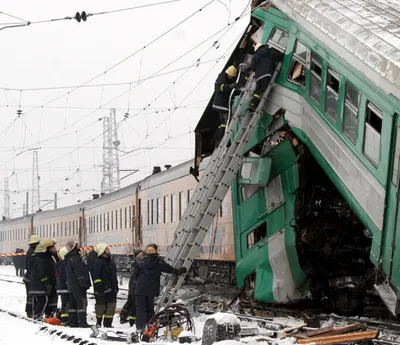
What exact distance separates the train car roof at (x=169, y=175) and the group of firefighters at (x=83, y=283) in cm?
445

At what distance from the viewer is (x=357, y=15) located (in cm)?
980

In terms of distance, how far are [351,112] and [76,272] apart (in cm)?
567

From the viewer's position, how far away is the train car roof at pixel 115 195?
27.4 meters

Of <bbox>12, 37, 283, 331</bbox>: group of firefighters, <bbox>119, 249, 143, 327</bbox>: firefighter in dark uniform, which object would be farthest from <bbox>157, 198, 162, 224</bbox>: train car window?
<bbox>119, 249, 143, 327</bbox>: firefighter in dark uniform

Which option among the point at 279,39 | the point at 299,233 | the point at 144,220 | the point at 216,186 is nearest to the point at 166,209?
the point at 144,220

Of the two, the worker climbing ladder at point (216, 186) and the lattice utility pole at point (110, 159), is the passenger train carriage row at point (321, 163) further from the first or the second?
the lattice utility pole at point (110, 159)

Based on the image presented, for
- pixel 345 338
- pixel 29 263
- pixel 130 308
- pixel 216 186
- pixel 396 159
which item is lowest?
pixel 345 338

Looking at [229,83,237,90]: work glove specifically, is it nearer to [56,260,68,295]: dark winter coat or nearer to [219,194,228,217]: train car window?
[219,194,228,217]: train car window

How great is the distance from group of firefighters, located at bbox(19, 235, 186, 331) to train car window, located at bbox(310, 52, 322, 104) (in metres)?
3.24

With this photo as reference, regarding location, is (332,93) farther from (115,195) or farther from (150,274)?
Answer: (115,195)

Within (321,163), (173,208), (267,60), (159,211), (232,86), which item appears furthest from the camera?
(159,211)

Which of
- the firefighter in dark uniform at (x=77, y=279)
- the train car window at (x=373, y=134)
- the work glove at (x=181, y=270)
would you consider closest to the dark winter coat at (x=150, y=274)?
the work glove at (x=181, y=270)

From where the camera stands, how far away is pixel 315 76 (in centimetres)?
1066

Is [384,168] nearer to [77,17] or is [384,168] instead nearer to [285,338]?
[285,338]
